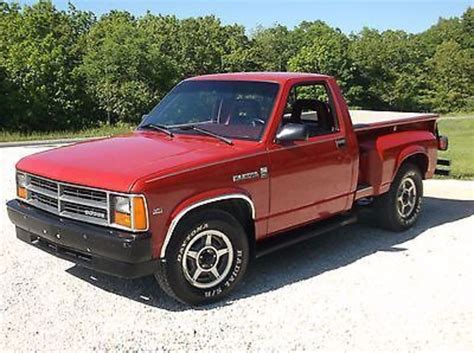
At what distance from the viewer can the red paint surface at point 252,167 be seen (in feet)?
14.3

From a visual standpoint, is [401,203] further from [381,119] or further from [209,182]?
[209,182]

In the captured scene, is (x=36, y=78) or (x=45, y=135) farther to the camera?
(x=36, y=78)

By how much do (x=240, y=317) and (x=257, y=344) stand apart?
47cm

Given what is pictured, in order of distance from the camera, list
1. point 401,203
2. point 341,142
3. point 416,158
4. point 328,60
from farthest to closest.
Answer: point 328,60 < point 416,158 < point 401,203 < point 341,142

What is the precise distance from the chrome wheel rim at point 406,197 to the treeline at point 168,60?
Answer: 147ft

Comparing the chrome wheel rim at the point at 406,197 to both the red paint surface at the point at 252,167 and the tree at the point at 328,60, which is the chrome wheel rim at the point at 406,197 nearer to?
the red paint surface at the point at 252,167

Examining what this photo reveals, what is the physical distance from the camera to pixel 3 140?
24.0m

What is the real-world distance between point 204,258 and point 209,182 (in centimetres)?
65

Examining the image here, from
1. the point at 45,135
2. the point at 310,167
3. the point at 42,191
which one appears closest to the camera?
the point at 42,191

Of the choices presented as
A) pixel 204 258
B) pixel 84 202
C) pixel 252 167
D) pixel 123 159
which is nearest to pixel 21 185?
pixel 84 202

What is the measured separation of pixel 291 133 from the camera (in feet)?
16.8

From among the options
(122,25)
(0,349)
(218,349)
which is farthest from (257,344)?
(122,25)

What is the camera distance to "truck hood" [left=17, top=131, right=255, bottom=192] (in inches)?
172

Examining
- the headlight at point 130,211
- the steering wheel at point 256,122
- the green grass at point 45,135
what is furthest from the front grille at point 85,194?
the green grass at point 45,135
